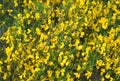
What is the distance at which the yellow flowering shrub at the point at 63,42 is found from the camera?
15.5 feet

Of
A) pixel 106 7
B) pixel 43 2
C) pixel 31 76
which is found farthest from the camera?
pixel 43 2

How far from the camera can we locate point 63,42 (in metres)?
4.85

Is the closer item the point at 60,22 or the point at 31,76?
the point at 31,76

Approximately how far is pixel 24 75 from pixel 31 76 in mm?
105

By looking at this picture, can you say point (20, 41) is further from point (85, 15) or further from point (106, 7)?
point (106, 7)

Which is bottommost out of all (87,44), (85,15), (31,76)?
(31,76)

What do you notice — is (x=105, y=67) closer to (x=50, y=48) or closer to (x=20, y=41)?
(x=50, y=48)

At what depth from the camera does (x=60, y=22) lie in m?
5.26

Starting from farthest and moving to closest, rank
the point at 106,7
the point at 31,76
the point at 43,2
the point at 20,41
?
1. the point at 43,2
2. the point at 106,7
3. the point at 20,41
4. the point at 31,76

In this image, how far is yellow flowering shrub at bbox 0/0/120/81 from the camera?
4.73 metres

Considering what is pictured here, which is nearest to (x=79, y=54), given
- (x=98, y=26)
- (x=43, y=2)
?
(x=98, y=26)

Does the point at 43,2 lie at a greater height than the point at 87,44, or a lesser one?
greater

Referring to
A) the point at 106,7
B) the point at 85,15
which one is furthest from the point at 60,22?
the point at 106,7

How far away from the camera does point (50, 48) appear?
16.0ft
